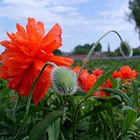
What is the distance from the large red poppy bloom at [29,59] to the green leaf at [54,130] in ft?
0.21

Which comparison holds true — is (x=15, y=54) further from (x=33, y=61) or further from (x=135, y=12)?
(x=135, y=12)

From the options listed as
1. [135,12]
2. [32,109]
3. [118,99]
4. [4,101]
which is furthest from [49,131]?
[135,12]

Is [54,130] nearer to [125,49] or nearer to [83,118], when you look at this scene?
[83,118]

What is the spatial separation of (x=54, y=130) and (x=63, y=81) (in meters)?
0.15

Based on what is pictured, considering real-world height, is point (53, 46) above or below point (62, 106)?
above

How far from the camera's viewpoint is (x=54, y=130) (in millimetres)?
1033

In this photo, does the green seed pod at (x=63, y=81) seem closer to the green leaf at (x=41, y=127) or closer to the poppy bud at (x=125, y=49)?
the green leaf at (x=41, y=127)

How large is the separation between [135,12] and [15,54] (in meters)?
43.5

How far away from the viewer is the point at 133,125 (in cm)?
117

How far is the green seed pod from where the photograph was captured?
926 mm

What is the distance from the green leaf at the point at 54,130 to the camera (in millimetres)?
1020

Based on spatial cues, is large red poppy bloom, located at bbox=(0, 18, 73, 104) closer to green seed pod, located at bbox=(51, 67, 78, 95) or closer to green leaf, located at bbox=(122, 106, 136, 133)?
green seed pod, located at bbox=(51, 67, 78, 95)

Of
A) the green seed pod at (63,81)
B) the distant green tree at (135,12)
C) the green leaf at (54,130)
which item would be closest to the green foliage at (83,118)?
the green leaf at (54,130)

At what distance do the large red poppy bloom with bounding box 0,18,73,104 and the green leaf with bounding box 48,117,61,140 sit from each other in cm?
6
